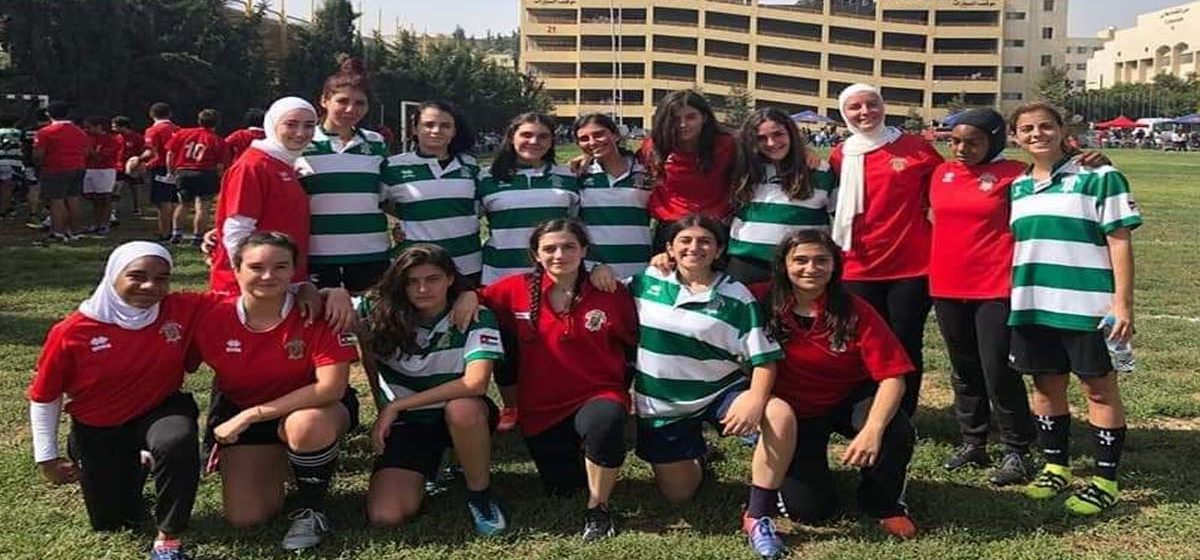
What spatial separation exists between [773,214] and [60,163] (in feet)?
33.7

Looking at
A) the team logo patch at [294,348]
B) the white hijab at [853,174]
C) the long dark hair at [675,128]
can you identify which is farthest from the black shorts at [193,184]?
the white hijab at [853,174]

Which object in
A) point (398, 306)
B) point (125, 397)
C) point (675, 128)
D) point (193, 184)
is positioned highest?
point (675, 128)

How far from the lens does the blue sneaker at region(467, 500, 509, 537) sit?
12.8 feet

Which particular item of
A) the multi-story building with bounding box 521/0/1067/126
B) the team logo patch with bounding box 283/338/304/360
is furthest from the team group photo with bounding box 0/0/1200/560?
the multi-story building with bounding box 521/0/1067/126

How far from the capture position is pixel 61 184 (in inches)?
472

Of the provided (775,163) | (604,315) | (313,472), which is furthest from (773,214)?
(313,472)

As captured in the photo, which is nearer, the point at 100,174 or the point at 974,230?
the point at 974,230

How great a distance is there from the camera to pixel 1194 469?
466cm

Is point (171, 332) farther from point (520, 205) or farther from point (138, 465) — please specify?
point (520, 205)

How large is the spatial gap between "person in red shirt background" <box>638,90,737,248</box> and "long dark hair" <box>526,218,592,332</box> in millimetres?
661

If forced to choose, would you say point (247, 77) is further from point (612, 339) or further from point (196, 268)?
point (612, 339)

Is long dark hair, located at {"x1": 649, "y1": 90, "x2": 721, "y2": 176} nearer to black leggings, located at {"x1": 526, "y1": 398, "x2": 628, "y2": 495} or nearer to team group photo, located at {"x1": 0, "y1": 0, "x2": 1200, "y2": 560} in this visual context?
team group photo, located at {"x1": 0, "y1": 0, "x2": 1200, "y2": 560}

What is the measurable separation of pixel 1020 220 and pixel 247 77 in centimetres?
3391

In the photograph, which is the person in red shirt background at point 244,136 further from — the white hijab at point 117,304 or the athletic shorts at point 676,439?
the athletic shorts at point 676,439
